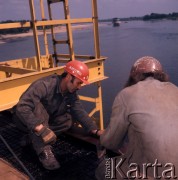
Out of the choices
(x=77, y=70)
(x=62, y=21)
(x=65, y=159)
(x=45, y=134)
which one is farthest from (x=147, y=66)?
(x=62, y=21)

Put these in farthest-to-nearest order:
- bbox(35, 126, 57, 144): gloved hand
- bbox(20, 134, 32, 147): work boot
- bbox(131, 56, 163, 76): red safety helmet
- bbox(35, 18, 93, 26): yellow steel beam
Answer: bbox(35, 18, 93, 26): yellow steel beam → bbox(20, 134, 32, 147): work boot → bbox(35, 126, 57, 144): gloved hand → bbox(131, 56, 163, 76): red safety helmet

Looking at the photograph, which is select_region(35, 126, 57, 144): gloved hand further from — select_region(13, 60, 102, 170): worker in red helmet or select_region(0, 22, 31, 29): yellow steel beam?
select_region(0, 22, 31, 29): yellow steel beam

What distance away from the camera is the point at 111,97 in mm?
19672

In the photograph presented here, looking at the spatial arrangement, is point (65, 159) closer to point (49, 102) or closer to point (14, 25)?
point (49, 102)

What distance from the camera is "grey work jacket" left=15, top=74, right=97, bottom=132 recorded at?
3.62 metres

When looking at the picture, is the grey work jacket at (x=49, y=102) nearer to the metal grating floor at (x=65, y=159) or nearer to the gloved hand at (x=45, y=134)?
the gloved hand at (x=45, y=134)

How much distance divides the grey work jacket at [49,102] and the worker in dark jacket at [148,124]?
1.63 m

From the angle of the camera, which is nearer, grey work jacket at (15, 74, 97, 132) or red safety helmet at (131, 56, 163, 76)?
red safety helmet at (131, 56, 163, 76)

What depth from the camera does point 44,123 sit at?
3916 mm

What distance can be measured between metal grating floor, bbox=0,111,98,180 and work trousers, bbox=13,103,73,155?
352 mm

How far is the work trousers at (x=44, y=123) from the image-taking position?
12.6ft

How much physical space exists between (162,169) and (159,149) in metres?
0.20

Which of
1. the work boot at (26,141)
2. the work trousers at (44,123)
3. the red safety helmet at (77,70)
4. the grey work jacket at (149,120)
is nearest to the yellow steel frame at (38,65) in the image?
the work trousers at (44,123)

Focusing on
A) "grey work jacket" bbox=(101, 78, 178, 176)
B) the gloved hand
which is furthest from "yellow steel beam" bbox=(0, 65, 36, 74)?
"grey work jacket" bbox=(101, 78, 178, 176)
